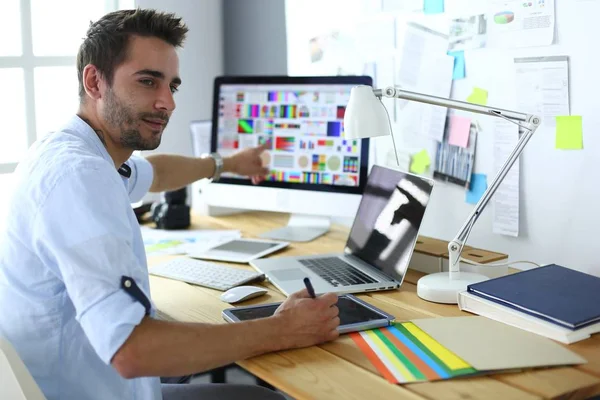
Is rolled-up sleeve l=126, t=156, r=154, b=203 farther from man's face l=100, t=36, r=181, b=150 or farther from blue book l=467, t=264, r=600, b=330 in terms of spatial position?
blue book l=467, t=264, r=600, b=330

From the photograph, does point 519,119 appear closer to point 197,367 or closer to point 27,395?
point 197,367

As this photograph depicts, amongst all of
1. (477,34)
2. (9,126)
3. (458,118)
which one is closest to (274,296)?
(458,118)

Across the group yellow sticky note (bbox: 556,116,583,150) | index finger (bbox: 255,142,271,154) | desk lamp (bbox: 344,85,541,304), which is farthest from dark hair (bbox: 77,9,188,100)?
yellow sticky note (bbox: 556,116,583,150)

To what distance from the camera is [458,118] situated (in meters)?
2.02

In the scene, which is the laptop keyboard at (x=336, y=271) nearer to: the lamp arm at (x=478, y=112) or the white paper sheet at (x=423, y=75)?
the lamp arm at (x=478, y=112)

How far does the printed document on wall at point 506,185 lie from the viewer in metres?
1.87

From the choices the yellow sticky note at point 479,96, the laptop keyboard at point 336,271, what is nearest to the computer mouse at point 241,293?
the laptop keyboard at point 336,271

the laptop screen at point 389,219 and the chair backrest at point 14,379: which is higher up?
the laptop screen at point 389,219

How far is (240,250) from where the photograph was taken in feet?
6.83

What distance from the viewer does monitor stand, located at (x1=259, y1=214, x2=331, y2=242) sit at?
2.23m

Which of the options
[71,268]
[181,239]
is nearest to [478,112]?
[71,268]

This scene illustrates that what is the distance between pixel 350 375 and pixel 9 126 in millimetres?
1971

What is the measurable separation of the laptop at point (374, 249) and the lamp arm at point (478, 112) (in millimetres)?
107

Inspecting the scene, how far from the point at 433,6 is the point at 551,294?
3.18 ft
